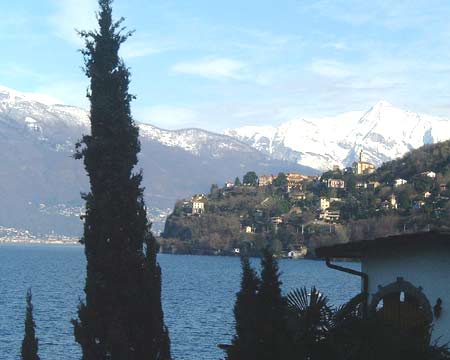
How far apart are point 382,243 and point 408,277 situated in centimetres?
65

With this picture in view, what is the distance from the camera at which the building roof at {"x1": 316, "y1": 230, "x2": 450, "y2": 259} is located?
13.7 m

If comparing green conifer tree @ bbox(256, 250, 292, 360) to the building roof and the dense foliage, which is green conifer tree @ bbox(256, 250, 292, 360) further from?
the building roof

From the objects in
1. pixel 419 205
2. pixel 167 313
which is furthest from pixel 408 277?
pixel 419 205

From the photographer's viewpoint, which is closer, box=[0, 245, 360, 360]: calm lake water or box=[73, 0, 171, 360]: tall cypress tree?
box=[73, 0, 171, 360]: tall cypress tree

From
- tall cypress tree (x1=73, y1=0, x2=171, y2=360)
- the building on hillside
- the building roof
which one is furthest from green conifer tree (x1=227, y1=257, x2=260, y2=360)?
the building on hillside

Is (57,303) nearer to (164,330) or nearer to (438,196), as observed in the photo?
(164,330)

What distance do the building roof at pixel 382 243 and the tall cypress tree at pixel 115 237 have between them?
4.87 meters

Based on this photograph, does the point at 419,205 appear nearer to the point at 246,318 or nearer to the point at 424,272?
the point at 424,272

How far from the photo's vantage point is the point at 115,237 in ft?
66.3

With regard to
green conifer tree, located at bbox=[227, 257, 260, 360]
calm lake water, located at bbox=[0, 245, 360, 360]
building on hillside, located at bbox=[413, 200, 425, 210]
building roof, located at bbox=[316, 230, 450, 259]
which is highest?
building on hillside, located at bbox=[413, 200, 425, 210]

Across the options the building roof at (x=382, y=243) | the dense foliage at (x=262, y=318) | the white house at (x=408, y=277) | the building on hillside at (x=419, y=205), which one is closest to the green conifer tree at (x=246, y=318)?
the dense foliage at (x=262, y=318)

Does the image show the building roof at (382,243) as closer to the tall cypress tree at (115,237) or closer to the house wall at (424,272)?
the house wall at (424,272)

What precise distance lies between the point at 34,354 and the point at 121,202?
5.14 metres

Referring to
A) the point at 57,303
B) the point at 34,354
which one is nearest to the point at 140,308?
the point at 34,354
